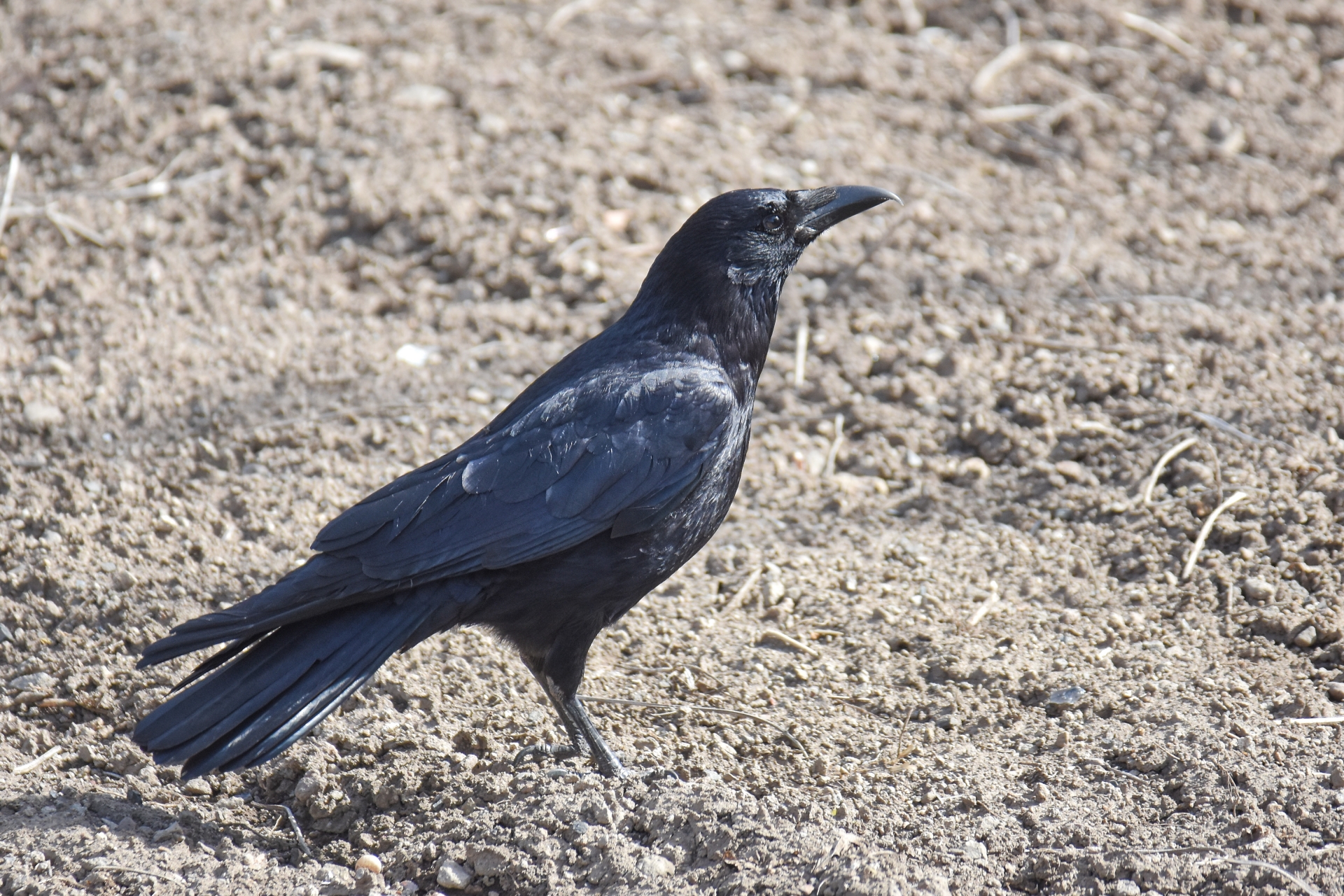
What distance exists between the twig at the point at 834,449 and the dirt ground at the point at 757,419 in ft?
0.12

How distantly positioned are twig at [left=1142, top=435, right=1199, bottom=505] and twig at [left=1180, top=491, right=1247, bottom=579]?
245 mm

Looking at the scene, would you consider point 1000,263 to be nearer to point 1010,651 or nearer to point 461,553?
point 1010,651

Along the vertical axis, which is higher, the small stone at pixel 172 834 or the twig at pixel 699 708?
the small stone at pixel 172 834

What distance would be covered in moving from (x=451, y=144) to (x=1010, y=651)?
3890 mm

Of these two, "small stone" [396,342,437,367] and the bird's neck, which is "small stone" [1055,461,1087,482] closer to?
the bird's neck

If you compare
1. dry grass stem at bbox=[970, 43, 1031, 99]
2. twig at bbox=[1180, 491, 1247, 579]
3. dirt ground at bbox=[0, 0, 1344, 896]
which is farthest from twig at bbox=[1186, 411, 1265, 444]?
dry grass stem at bbox=[970, 43, 1031, 99]

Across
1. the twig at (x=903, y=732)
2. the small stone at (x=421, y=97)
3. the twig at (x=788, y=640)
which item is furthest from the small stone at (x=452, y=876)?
the small stone at (x=421, y=97)

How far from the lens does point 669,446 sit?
3.58 metres

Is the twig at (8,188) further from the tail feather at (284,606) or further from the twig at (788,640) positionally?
the twig at (788,640)

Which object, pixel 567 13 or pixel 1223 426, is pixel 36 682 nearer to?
pixel 1223 426

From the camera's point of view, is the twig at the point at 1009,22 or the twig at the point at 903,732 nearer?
the twig at the point at 903,732

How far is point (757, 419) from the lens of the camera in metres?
5.20

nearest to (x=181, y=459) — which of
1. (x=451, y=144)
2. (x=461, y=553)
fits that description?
(x=461, y=553)

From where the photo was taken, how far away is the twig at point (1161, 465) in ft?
14.8
